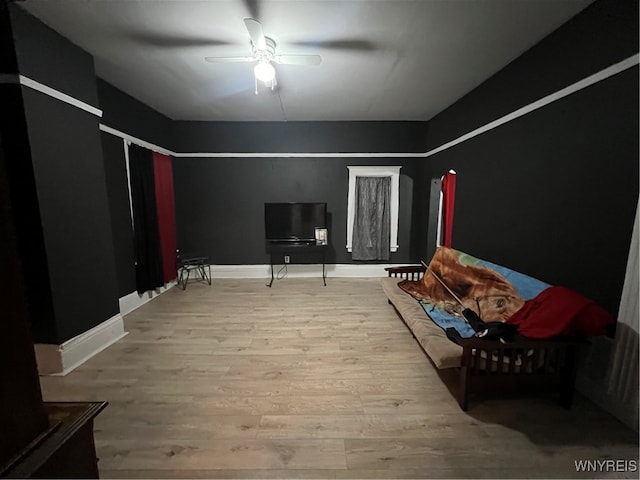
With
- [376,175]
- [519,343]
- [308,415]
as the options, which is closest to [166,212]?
[376,175]

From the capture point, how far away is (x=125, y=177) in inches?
132

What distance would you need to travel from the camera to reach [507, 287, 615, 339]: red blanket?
63.2 inches

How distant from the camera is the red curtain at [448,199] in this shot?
12.1 feet

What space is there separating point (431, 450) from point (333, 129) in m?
4.38

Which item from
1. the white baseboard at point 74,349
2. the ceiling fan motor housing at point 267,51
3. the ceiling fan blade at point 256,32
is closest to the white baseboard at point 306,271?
the white baseboard at point 74,349

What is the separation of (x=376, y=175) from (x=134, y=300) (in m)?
4.06

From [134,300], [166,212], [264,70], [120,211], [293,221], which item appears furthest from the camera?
[293,221]

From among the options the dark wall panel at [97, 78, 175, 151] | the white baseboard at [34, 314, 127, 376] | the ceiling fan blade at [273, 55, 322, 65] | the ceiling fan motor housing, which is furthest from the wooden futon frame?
the dark wall panel at [97, 78, 175, 151]

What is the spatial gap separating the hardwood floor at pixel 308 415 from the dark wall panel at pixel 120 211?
868 mm

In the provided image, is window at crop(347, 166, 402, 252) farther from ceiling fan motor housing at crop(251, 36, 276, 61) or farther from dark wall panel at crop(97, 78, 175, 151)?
dark wall panel at crop(97, 78, 175, 151)

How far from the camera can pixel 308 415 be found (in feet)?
5.78

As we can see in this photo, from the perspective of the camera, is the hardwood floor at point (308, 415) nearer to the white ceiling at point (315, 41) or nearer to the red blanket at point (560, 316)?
the red blanket at point (560, 316)

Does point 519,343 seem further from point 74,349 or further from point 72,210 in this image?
point 72,210

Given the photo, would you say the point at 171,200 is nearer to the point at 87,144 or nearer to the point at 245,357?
the point at 87,144
